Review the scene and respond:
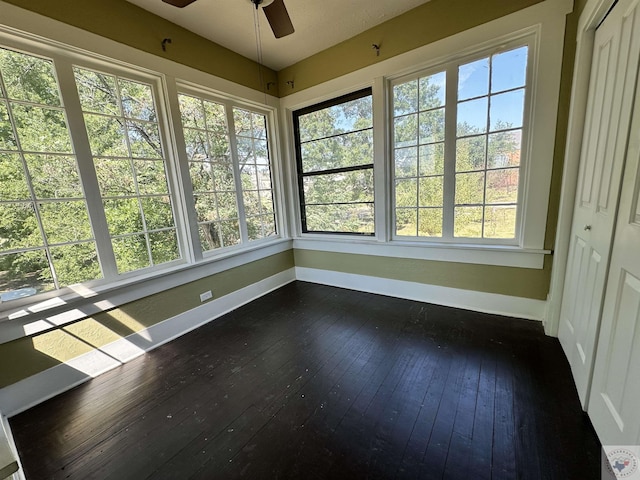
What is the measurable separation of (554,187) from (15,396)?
13.2ft

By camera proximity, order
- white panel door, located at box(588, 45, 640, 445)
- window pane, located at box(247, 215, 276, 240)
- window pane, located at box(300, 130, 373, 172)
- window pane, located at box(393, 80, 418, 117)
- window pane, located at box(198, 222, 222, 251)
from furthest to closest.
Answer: window pane, located at box(247, 215, 276, 240), window pane, located at box(300, 130, 373, 172), window pane, located at box(198, 222, 222, 251), window pane, located at box(393, 80, 418, 117), white panel door, located at box(588, 45, 640, 445)

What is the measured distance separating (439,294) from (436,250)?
0.47 metres

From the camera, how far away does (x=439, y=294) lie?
273cm

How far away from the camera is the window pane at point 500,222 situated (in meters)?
2.30

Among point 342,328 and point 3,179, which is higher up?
point 3,179

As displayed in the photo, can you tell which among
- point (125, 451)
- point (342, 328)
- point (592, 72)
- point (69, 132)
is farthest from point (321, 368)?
point (592, 72)

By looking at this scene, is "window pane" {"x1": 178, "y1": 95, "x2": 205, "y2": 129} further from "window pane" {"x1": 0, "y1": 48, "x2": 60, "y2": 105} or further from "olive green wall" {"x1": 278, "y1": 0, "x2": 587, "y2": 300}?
"olive green wall" {"x1": 278, "y1": 0, "x2": 587, "y2": 300}

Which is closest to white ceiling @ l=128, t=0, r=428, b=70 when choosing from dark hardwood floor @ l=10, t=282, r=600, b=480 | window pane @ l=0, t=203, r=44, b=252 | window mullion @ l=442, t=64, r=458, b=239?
window mullion @ l=442, t=64, r=458, b=239

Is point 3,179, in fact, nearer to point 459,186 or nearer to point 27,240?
point 27,240

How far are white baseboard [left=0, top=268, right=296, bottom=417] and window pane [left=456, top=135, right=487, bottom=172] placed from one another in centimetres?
265

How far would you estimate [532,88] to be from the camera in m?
2.03

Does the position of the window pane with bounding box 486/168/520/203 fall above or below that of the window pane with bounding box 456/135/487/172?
below

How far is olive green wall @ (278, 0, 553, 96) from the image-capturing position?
2105mm

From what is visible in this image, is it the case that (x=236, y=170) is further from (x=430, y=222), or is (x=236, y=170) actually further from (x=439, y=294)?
(x=439, y=294)
